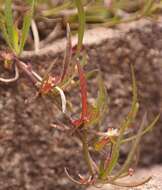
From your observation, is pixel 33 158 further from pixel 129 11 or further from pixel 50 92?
pixel 129 11

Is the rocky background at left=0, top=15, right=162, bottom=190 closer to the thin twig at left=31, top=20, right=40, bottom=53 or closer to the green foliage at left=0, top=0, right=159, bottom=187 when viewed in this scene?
the thin twig at left=31, top=20, right=40, bottom=53

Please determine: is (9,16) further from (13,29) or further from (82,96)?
(82,96)

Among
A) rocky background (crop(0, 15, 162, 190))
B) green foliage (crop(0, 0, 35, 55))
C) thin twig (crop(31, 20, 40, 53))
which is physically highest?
green foliage (crop(0, 0, 35, 55))

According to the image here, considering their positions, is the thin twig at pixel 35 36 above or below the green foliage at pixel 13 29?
below

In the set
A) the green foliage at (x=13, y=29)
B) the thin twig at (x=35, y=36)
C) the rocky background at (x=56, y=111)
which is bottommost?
the rocky background at (x=56, y=111)

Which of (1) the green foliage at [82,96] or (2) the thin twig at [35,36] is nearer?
(1) the green foliage at [82,96]

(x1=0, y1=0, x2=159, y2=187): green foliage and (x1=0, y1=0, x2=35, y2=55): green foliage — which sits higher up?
(x1=0, y1=0, x2=35, y2=55): green foliage

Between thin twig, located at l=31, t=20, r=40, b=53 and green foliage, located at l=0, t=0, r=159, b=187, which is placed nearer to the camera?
green foliage, located at l=0, t=0, r=159, b=187

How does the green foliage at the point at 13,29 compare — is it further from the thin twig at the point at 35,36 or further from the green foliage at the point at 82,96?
the thin twig at the point at 35,36

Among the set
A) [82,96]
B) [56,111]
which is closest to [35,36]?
[56,111]

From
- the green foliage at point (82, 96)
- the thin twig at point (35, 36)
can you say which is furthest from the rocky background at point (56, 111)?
the green foliage at point (82, 96)

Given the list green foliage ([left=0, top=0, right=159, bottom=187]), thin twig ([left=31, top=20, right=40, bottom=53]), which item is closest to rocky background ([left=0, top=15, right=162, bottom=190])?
thin twig ([left=31, top=20, right=40, bottom=53])
